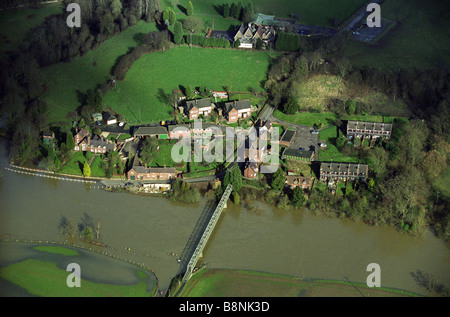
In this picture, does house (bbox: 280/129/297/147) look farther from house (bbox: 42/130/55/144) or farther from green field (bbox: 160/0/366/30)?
green field (bbox: 160/0/366/30)

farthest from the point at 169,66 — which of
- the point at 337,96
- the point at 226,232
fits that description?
the point at 226,232

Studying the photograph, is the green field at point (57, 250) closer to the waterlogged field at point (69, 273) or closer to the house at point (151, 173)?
the waterlogged field at point (69, 273)

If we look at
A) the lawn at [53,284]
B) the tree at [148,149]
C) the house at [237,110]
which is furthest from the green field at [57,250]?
the house at [237,110]

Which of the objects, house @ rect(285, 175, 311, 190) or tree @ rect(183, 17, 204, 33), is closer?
house @ rect(285, 175, 311, 190)

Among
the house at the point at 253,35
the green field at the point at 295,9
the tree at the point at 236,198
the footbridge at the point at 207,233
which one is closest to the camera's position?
the footbridge at the point at 207,233

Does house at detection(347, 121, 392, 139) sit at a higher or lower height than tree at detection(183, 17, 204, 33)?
lower

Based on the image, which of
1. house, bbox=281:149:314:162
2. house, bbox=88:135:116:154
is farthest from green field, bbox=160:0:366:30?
house, bbox=281:149:314:162
